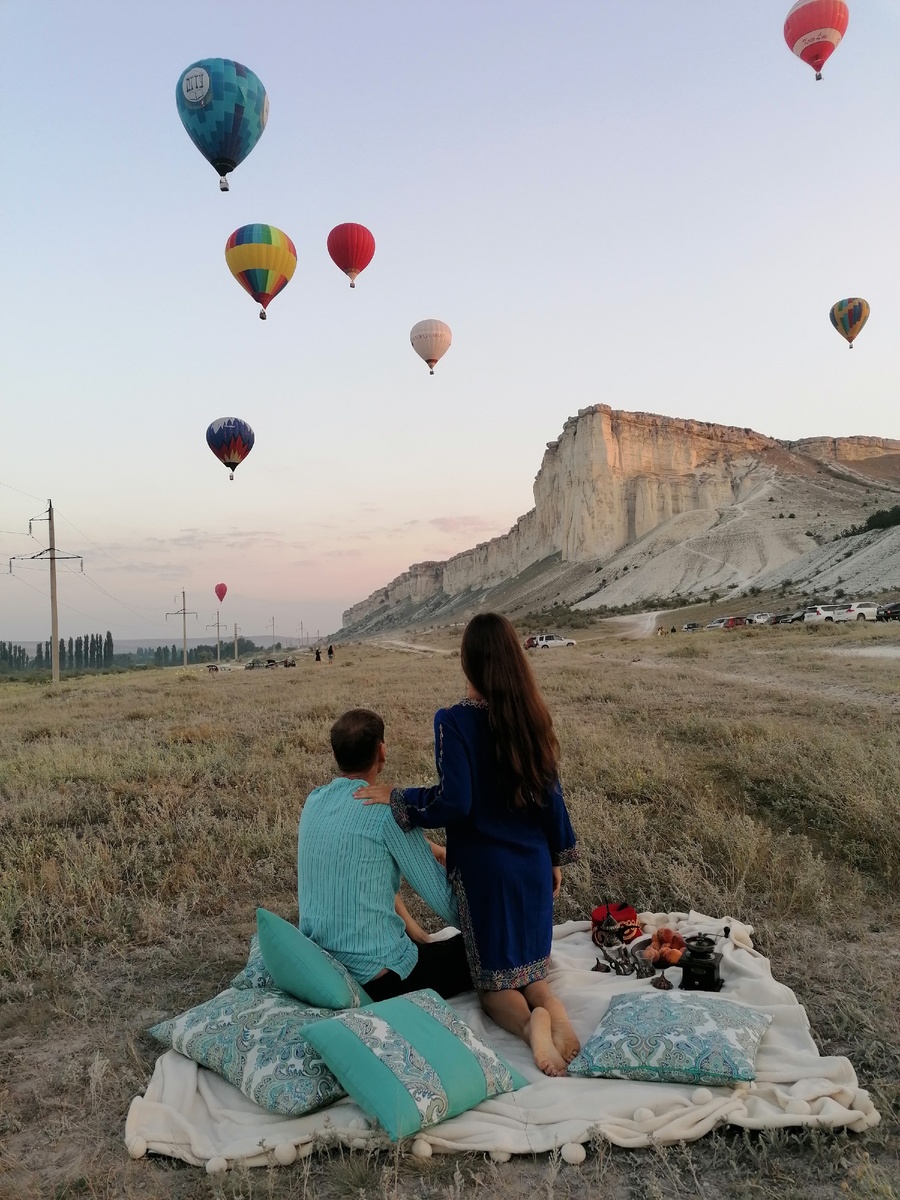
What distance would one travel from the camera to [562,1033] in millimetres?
3332

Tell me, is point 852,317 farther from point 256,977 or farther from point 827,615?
point 256,977

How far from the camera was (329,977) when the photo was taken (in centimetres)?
337

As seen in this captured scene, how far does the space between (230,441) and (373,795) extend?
907 inches

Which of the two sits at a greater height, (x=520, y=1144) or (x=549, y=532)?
(x=549, y=532)

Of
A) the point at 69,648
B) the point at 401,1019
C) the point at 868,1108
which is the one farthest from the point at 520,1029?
the point at 69,648

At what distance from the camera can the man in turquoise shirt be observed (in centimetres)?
354

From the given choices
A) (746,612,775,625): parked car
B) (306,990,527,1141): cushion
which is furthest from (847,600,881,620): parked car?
(306,990,527,1141): cushion

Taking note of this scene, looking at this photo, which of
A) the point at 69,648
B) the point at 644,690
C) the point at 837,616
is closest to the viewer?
the point at 644,690

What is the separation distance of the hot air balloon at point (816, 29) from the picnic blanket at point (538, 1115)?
27.8 m

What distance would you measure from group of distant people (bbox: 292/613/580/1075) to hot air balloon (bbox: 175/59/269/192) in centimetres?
1758

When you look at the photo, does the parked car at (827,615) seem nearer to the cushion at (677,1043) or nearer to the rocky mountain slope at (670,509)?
the rocky mountain slope at (670,509)

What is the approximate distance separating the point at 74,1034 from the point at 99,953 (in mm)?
858

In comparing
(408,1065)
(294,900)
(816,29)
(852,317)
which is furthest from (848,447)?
(408,1065)

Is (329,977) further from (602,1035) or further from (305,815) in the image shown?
(602,1035)
